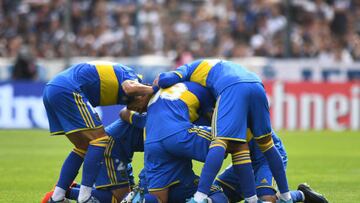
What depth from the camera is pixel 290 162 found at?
14.9 m

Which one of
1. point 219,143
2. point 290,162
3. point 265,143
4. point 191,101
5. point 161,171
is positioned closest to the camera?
point 219,143

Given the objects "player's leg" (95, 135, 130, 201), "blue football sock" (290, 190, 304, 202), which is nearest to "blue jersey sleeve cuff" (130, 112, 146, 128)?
"player's leg" (95, 135, 130, 201)

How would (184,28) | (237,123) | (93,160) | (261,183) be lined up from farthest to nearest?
(184,28) → (93,160) → (261,183) → (237,123)

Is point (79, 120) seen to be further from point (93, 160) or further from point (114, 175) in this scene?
point (114, 175)

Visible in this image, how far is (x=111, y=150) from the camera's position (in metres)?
9.41

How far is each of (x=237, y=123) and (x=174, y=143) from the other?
0.62 metres

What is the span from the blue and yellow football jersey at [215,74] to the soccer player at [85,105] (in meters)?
0.41

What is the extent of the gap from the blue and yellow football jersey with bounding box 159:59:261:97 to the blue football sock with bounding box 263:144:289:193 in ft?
2.31

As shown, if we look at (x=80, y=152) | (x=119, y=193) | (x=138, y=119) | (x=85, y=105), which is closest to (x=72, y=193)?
(x=80, y=152)

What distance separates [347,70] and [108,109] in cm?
622

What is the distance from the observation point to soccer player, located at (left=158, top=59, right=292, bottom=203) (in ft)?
27.0

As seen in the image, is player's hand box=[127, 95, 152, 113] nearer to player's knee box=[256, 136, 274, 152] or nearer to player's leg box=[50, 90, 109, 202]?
player's leg box=[50, 90, 109, 202]

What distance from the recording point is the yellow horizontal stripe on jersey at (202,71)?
29.3 feet

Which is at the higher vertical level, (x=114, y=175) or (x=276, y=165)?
(x=276, y=165)
